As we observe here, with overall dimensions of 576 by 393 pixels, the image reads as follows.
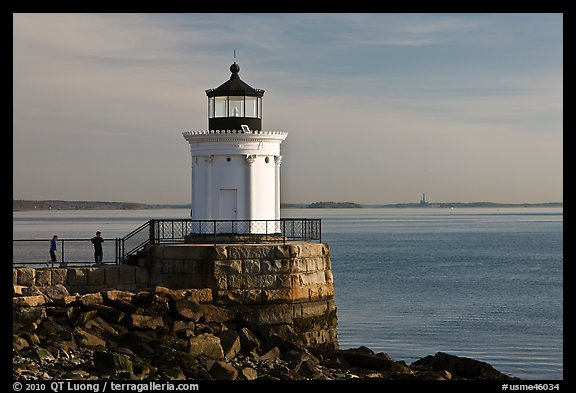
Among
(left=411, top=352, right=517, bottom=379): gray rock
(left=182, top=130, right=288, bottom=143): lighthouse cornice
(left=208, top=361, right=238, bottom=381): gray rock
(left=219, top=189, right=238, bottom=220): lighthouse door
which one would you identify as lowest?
(left=411, top=352, right=517, bottom=379): gray rock

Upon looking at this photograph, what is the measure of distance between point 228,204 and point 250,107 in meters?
2.21

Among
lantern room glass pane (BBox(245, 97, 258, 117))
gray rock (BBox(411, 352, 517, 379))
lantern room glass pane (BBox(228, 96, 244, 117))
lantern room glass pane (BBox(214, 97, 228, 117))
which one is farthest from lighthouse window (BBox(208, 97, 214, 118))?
gray rock (BBox(411, 352, 517, 379))

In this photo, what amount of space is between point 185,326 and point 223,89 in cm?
628

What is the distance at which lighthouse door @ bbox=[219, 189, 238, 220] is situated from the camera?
22047mm

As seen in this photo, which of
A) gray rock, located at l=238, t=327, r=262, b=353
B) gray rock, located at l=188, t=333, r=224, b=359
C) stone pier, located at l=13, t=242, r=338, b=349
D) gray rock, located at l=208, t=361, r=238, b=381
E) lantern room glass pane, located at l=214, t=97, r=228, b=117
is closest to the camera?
gray rock, located at l=208, t=361, r=238, b=381

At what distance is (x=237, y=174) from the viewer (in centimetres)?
2198

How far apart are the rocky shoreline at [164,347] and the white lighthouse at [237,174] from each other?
2.69 meters

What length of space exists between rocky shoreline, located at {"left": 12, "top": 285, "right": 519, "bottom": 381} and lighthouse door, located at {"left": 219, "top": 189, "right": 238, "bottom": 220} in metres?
2.63

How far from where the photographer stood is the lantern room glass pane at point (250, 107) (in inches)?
893

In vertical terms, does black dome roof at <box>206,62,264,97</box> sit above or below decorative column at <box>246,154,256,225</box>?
above

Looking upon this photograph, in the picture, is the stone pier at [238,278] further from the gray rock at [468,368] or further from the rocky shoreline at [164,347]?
the gray rock at [468,368]

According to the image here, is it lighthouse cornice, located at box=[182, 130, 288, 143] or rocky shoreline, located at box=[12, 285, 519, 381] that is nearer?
rocky shoreline, located at box=[12, 285, 519, 381]

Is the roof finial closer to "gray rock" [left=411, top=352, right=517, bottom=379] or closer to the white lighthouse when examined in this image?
the white lighthouse

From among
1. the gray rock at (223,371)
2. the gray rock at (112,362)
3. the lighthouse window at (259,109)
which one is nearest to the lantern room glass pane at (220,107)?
the lighthouse window at (259,109)
